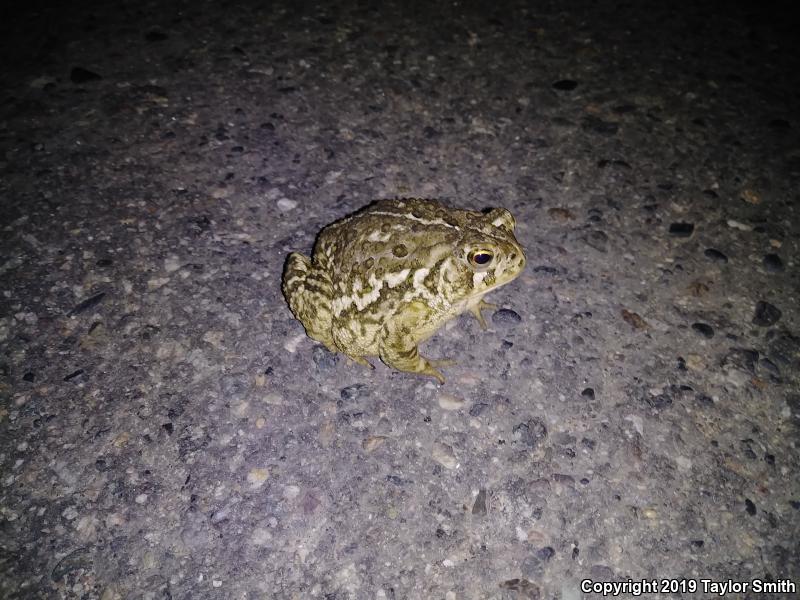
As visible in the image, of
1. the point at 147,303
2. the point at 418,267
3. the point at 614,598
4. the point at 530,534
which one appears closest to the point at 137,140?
the point at 147,303

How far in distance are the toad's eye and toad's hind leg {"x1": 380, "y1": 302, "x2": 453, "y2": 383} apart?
30cm

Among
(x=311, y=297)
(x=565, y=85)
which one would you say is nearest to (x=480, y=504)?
(x=311, y=297)

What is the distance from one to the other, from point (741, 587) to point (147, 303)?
9.68 feet

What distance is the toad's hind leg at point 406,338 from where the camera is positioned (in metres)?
2.23

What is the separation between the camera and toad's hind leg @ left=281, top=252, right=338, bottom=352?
2266mm

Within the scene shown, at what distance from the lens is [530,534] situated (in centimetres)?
204

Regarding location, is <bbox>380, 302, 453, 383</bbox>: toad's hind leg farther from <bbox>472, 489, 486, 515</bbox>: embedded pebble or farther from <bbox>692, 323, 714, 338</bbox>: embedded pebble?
<bbox>692, 323, 714, 338</bbox>: embedded pebble

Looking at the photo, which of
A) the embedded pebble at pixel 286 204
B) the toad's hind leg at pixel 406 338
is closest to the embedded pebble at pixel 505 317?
the toad's hind leg at pixel 406 338

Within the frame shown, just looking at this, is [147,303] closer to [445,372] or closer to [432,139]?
[445,372]

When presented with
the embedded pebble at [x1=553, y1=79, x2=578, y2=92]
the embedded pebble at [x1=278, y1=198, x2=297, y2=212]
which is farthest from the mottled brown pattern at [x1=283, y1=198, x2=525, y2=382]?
the embedded pebble at [x1=553, y1=79, x2=578, y2=92]

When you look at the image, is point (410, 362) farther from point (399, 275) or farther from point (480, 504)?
point (480, 504)

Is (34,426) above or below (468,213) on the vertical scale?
below

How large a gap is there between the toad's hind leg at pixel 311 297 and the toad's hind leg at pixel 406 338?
28cm

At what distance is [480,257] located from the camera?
214 centimetres
